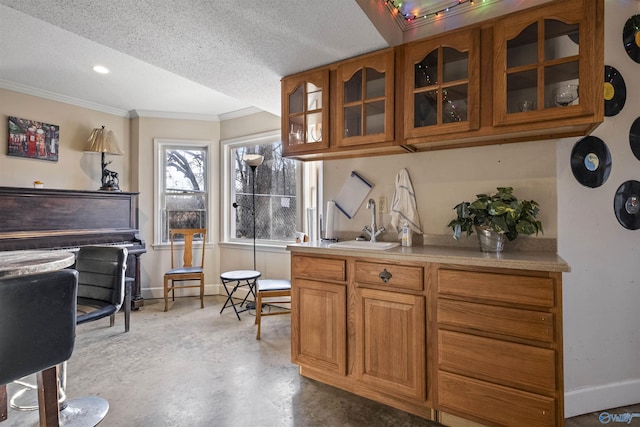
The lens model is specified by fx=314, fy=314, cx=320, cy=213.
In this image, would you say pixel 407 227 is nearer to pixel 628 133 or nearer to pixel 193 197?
pixel 628 133

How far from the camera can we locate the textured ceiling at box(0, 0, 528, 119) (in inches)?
67.0

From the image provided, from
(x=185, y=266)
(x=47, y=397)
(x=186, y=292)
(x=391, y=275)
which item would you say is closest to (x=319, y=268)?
(x=391, y=275)

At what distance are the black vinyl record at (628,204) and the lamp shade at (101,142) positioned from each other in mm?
4951

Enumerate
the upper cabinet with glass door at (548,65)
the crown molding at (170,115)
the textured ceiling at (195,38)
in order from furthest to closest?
the crown molding at (170,115) < the textured ceiling at (195,38) < the upper cabinet with glass door at (548,65)

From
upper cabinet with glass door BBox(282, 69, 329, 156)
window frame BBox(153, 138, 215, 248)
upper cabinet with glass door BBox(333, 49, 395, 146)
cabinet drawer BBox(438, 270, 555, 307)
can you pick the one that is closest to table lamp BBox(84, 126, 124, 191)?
window frame BBox(153, 138, 215, 248)

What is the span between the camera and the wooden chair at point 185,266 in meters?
3.83

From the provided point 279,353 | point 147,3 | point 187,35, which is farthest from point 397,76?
point 279,353

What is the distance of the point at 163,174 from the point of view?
4.46m

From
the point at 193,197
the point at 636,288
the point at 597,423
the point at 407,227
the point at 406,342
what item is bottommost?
the point at 597,423

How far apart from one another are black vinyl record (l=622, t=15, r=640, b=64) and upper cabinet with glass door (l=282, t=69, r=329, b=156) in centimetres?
189

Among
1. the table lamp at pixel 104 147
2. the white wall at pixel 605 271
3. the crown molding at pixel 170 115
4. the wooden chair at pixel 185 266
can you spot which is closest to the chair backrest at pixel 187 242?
the wooden chair at pixel 185 266

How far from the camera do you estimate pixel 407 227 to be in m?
2.23

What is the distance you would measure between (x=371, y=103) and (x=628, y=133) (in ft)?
5.26

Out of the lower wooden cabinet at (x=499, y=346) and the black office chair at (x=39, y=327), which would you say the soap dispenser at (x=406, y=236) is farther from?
the black office chair at (x=39, y=327)
